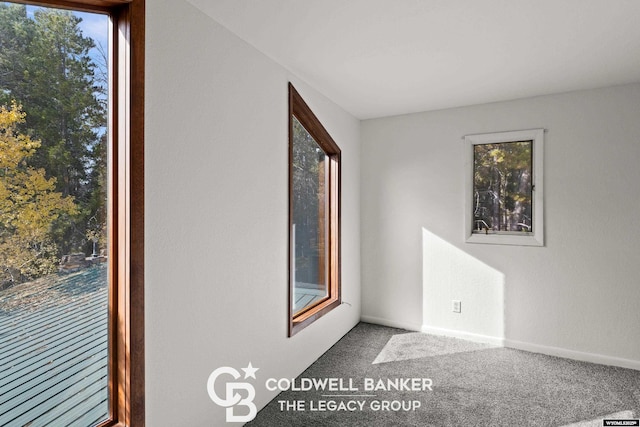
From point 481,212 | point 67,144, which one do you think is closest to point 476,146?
point 481,212

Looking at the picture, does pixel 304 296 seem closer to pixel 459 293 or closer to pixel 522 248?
pixel 459 293

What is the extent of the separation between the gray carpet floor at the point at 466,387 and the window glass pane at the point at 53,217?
115cm

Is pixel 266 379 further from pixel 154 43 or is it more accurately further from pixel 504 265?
pixel 504 265

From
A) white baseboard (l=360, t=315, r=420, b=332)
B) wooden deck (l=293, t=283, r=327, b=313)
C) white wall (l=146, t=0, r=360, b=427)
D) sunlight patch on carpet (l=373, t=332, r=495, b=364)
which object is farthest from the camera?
white baseboard (l=360, t=315, r=420, b=332)

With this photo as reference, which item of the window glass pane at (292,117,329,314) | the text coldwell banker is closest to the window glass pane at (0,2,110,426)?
the text coldwell banker

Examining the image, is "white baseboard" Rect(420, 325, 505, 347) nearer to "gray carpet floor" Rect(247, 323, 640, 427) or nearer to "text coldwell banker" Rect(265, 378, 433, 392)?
"gray carpet floor" Rect(247, 323, 640, 427)

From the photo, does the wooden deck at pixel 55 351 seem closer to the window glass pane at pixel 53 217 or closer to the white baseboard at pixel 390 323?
the window glass pane at pixel 53 217

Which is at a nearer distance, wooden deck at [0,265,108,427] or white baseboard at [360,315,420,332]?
wooden deck at [0,265,108,427]

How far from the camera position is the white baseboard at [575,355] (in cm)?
289

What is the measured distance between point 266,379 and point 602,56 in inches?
123

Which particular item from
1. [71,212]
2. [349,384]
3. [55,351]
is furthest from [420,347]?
[71,212]

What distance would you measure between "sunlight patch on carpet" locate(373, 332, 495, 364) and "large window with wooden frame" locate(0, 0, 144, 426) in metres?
2.12

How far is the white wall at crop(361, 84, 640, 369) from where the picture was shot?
291cm

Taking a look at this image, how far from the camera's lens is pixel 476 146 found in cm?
349
